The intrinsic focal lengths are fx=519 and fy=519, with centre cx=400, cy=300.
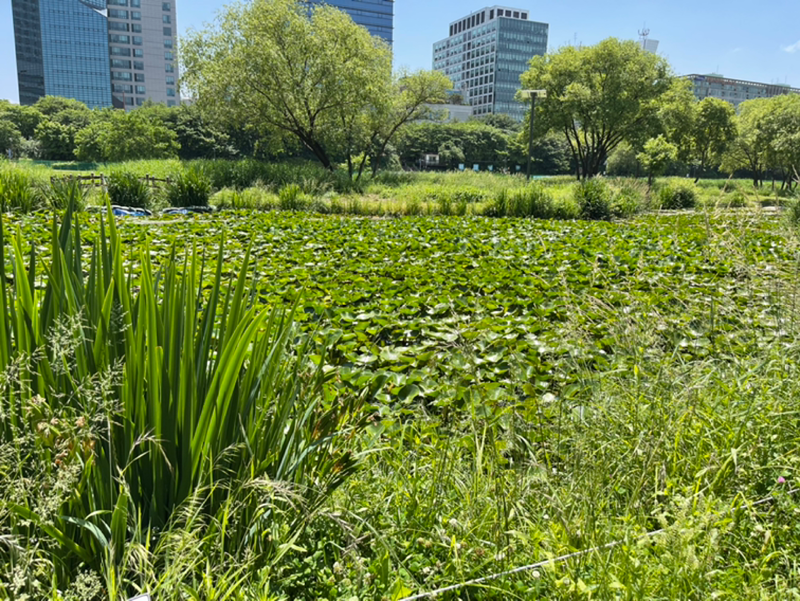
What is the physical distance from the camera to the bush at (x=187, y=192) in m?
12.9

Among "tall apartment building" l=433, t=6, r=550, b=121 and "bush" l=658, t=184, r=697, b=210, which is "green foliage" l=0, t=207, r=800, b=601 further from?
"tall apartment building" l=433, t=6, r=550, b=121

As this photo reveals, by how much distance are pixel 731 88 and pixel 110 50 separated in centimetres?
14718

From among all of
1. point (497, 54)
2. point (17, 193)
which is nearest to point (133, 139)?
point (17, 193)

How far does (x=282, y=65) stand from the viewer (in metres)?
20.4

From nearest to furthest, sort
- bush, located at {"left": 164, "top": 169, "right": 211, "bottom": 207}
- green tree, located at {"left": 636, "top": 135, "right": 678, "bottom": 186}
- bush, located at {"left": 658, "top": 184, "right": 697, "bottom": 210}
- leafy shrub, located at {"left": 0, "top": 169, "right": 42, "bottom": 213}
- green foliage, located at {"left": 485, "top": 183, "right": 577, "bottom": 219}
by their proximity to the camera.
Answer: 1. leafy shrub, located at {"left": 0, "top": 169, "right": 42, "bottom": 213}
2. bush, located at {"left": 164, "top": 169, "right": 211, "bottom": 207}
3. green foliage, located at {"left": 485, "top": 183, "right": 577, "bottom": 219}
4. bush, located at {"left": 658, "top": 184, "right": 697, "bottom": 210}
5. green tree, located at {"left": 636, "top": 135, "right": 678, "bottom": 186}

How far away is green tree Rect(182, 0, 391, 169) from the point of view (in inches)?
807

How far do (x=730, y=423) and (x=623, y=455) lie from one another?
53cm

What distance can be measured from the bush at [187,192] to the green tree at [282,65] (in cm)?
940

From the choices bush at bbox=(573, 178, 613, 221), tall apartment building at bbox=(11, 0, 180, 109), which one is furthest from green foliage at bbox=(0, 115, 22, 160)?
bush at bbox=(573, 178, 613, 221)

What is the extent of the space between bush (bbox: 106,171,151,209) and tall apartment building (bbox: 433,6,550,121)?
120m

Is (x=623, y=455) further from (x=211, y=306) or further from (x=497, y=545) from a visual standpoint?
(x=211, y=306)

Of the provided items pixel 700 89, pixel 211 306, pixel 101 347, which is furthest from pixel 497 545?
pixel 700 89

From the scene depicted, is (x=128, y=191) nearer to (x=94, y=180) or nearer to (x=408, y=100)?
(x=94, y=180)

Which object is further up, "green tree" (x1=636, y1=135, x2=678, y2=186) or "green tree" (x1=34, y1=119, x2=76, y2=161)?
"green tree" (x1=34, y1=119, x2=76, y2=161)
